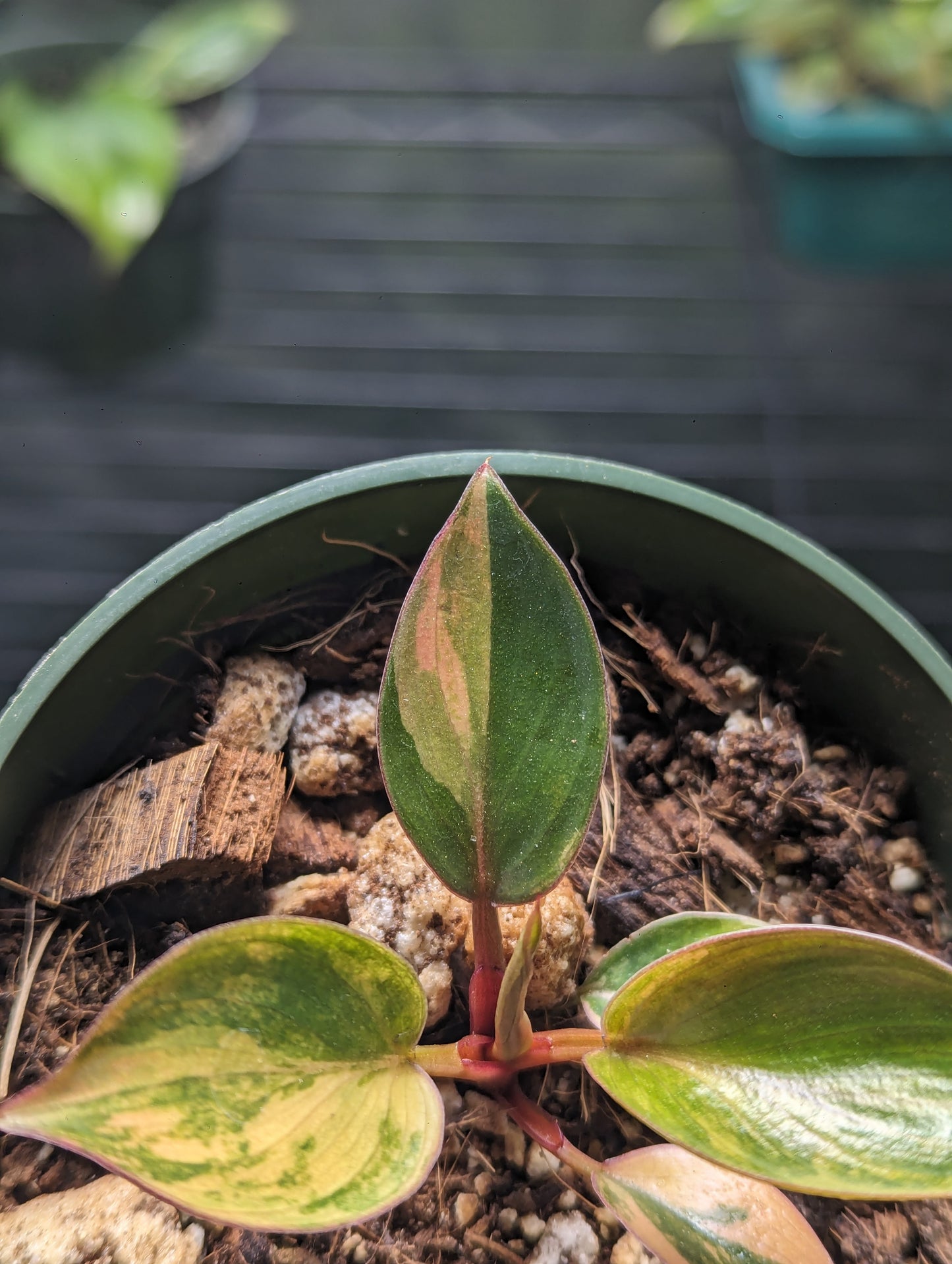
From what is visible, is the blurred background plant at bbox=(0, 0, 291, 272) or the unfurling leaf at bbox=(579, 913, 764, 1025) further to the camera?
the blurred background plant at bbox=(0, 0, 291, 272)

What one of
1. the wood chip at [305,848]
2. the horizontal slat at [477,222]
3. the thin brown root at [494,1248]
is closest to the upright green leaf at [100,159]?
the horizontal slat at [477,222]

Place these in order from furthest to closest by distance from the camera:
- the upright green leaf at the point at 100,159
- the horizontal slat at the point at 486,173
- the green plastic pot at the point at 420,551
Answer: the horizontal slat at the point at 486,173
the upright green leaf at the point at 100,159
the green plastic pot at the point at 420,551

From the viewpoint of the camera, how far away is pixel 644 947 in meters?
0.52

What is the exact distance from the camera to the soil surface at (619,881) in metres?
0.49

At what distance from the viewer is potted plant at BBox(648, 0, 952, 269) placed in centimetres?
108

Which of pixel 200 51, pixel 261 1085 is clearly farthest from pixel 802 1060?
pixel 200 51

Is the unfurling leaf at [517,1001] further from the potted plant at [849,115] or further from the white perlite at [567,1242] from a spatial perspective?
the potted plant at [849,115]

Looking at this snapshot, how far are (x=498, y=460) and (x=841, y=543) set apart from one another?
1.88 feet

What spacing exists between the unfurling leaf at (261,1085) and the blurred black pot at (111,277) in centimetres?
91

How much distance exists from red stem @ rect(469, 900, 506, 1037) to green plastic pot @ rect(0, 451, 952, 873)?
25 cm

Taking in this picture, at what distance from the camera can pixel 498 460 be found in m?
0.57

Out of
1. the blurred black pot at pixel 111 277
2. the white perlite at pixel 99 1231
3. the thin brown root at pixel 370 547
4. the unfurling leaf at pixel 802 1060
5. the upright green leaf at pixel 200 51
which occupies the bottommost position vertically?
the white perlite at pixel 99 1231

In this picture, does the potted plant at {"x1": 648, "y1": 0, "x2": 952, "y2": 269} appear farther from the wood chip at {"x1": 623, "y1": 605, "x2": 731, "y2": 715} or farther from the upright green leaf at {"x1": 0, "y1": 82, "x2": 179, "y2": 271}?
the wood chip at {"x1": 623, "y1": 605, "x2": 731, "y2": 715}

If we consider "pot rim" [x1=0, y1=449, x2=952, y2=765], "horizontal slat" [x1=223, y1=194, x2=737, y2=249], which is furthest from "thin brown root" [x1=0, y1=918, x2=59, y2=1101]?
"horizontal slat" [x1=223, y1=194, x2=737, y2=249]
